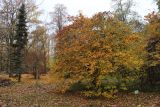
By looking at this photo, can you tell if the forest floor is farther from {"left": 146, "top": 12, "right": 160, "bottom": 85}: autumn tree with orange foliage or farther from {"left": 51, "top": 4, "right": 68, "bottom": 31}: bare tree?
{"left": 51, "top": 4, "right": 68, "bottom": 31}: bare tree

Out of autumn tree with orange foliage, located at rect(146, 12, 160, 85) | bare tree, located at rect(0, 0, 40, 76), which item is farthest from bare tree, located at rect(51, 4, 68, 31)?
autumn tree with orange foliage, located at rect(146, 12, 160, 85)

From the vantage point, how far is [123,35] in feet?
104

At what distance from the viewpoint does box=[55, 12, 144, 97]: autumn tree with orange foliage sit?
30469 mm

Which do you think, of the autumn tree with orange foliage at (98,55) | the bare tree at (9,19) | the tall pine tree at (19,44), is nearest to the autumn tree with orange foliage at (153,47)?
the autumn tree with orange foliage at (98,55)

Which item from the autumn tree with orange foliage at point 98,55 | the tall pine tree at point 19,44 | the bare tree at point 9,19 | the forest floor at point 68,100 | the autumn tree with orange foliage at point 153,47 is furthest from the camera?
the bare tree at point 9,19

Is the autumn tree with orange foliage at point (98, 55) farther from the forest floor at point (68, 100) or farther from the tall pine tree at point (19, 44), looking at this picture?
the tall pine tree at point (19, 44)

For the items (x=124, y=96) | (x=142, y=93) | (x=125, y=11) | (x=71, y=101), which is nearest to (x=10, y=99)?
(x=71, y=101)

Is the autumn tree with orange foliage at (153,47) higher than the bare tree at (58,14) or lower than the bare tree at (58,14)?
lower

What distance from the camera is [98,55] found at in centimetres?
3011

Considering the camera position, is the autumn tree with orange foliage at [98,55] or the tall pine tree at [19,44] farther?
the tall pine tree at [19,44]

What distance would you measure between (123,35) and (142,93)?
530 centimetres

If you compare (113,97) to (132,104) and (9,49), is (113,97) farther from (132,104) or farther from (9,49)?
(9,49)

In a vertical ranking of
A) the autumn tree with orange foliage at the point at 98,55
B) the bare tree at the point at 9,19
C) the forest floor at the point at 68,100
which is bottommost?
the forest floor at the point at 68,100

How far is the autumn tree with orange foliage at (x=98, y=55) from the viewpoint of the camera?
30.5 meters
